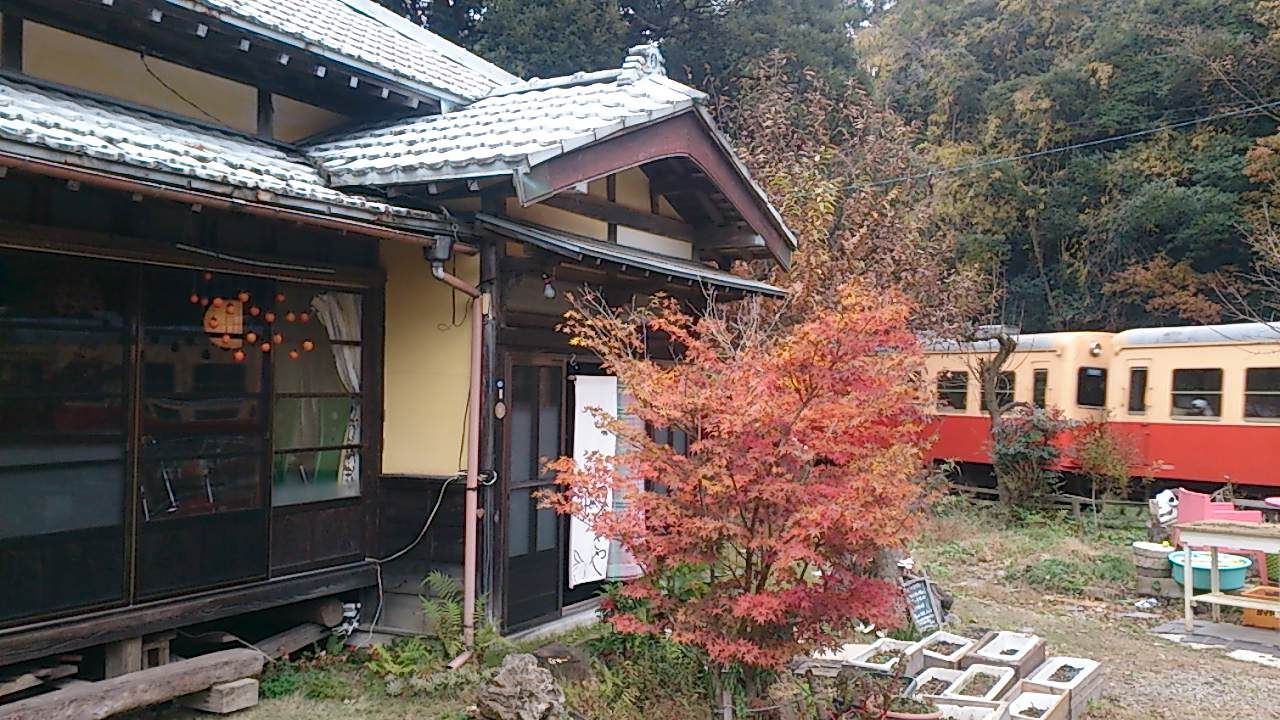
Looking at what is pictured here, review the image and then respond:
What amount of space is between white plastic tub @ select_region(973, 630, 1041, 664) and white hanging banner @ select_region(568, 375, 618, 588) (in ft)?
9.94

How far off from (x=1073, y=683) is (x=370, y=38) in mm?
7611

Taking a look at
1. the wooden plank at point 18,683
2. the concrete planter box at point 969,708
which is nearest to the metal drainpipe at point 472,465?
the wooden plank at point 18,683

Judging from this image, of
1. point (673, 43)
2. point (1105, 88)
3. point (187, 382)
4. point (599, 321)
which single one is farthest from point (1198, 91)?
point (187, 382)

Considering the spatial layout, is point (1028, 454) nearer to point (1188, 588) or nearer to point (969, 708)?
point (1188, 588)

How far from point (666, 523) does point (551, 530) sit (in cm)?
244

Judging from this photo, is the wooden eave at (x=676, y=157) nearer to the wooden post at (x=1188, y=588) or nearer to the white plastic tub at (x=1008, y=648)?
the white plastic tub at (x=1008, y=648)

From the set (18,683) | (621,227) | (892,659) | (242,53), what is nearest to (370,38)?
(242,53)

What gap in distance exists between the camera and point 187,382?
5477 millimetres

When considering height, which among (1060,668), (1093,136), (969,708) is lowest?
(1060,668)

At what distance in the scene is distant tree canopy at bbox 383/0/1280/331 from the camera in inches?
829

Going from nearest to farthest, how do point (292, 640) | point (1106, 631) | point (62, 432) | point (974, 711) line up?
point (62, 432)
point (974, 711)
point (292, 640)
point (1106, 631)

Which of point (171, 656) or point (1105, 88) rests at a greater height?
point (1105, 88)

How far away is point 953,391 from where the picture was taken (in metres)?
18.4

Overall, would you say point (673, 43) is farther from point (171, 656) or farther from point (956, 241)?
point (171, 656)
